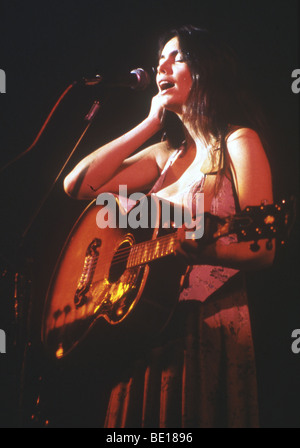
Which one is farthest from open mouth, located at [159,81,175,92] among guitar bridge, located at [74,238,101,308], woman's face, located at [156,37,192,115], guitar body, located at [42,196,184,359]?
guitar bridge, located at [74,238,101,308]

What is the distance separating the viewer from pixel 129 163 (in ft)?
6.28

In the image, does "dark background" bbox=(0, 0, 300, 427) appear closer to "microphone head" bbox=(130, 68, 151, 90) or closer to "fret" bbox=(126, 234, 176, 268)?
"microphone head" bbox=(130, 68, 151, 90)

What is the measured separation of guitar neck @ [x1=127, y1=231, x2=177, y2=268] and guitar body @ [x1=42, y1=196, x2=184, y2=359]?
2 cm

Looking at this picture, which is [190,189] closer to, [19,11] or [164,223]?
[164,223]

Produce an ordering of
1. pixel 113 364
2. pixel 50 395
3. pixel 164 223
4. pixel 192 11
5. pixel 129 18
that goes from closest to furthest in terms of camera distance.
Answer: pixel 164 223
pixel 113 364
pixel 50 395
pixel 192 11
pixel 129 18

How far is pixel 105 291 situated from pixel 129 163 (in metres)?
0.58

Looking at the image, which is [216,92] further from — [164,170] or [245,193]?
[245,193]

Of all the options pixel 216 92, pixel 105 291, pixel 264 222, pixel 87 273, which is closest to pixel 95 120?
pixel 216 92

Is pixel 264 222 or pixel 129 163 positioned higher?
pixel 129 163

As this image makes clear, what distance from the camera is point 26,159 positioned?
178cm

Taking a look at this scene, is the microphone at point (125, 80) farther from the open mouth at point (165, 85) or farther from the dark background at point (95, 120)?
the open mouth at point (165, 85)

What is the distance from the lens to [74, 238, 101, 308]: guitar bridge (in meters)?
1.70
